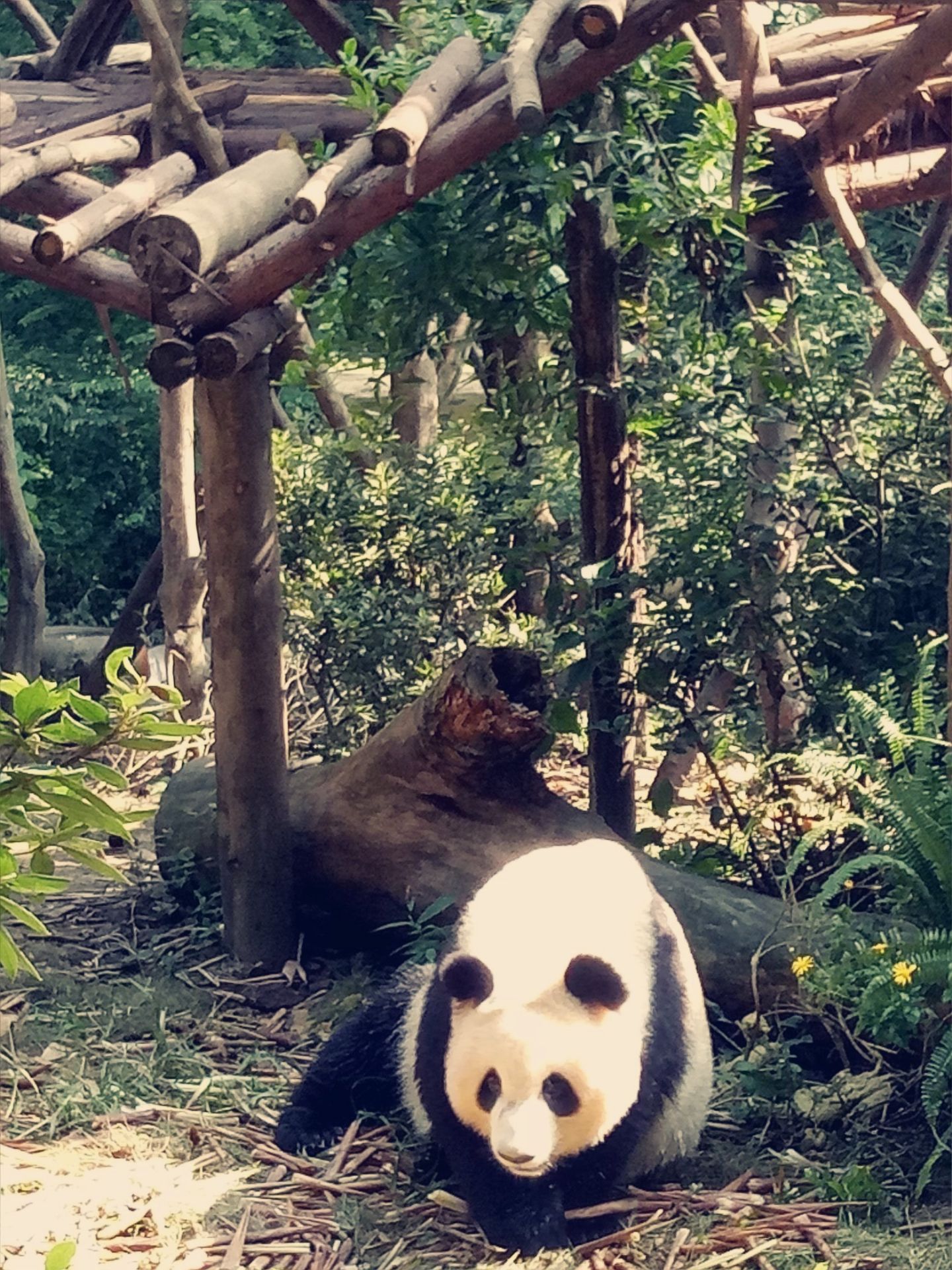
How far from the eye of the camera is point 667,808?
448 centimetres

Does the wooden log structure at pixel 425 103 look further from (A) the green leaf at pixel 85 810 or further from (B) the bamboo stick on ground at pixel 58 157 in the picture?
(A) the green leaf at pixel 85 810

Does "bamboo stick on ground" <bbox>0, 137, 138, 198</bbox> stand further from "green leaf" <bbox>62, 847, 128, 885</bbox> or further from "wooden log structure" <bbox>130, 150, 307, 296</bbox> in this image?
"green leaf" <bbox>62, 847, 128, 885</bbox>

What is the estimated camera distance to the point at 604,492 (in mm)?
4641

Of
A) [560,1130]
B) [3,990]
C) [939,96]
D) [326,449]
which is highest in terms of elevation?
[939,96]

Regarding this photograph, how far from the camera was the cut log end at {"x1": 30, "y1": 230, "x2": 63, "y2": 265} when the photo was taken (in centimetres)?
331

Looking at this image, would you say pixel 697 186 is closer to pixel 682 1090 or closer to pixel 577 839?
pixel 577 839

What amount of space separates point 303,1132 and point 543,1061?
97 centimetres

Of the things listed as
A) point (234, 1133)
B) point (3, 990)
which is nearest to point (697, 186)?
point (234, 1133)

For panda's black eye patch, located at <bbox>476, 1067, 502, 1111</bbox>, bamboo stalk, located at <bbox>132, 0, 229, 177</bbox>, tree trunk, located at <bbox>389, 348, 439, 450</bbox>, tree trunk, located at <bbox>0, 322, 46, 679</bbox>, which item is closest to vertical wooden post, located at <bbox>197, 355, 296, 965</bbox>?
bamboo stalk, located at <bbox>132, 0, 229, 177</bbox>

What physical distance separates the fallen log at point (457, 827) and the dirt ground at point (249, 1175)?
0.33 metres

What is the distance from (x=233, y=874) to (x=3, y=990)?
80 cm

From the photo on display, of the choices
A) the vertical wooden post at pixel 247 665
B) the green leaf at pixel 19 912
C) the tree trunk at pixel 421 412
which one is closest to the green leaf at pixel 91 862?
the green leaf at pixel 19 912

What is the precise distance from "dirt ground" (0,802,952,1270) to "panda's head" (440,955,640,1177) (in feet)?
0.95

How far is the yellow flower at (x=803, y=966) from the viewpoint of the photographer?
3.23m
